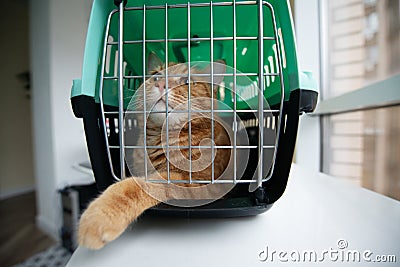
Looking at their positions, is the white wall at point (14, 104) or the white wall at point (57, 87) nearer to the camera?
the white wall at point (57, 87)

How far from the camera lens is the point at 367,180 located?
73 cm

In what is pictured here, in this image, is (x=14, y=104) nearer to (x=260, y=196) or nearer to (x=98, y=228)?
(x=98, y=228)

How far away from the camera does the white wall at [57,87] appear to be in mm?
1822

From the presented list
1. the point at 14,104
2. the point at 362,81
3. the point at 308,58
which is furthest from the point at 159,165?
the point at 14,104

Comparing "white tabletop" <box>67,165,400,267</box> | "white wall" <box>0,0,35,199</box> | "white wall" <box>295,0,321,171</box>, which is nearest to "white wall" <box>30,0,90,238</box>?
"white wall" <box>0,0,35,199</box>

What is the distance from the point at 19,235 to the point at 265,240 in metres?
2.37

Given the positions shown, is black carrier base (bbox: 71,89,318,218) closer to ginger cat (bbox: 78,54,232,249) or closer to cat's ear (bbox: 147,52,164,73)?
ginger cat (bbox: 78,54,232,249)

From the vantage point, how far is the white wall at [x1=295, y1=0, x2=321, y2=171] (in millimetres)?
988

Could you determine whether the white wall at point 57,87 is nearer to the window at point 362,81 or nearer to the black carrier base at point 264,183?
the black carrier base at point 264,183

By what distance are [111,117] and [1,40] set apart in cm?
343

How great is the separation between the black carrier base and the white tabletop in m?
0.03

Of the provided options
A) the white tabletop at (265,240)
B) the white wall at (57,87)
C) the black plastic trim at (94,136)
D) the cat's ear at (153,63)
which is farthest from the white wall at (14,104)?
the white tabletop at (265,240)

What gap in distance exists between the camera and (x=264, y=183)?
16.5 inches

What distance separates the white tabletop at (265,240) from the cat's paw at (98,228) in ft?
0.08
